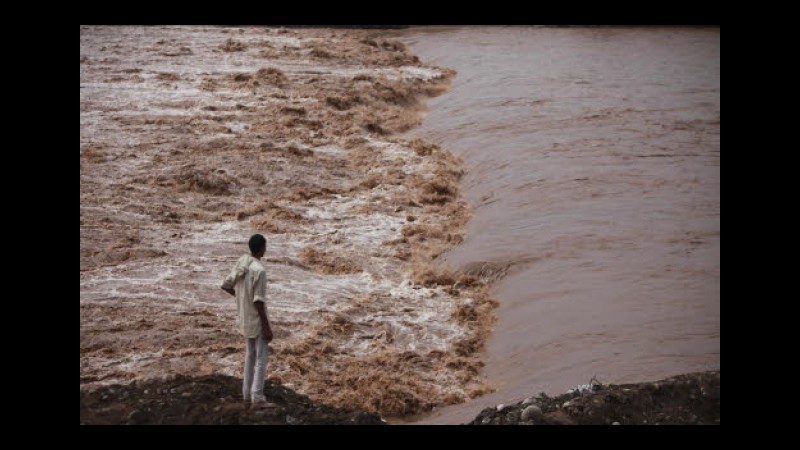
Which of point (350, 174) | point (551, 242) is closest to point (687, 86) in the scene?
point (350, 174)

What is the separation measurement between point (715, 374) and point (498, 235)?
5110 mm

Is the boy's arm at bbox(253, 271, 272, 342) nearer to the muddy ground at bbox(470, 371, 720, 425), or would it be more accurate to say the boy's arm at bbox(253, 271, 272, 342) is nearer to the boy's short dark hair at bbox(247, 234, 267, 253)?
the boy's short dark hair at bbox(247, 234, 267, 253)

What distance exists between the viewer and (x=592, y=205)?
12180 mm

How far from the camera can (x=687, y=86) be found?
17.9 metres

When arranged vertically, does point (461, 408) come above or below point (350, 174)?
below

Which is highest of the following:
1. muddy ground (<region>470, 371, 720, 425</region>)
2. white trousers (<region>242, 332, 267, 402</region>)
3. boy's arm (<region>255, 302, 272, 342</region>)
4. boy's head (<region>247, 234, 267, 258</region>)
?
boy's head (<region>247, 234, 267, 258</region>)

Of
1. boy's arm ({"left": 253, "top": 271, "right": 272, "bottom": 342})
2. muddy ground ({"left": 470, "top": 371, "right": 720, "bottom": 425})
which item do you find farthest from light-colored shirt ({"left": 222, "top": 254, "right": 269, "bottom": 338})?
muddy ground ({"left": 470, "top": 371, "right": 720, "bottom": 425})

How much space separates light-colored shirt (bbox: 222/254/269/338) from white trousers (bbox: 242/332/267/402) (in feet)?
0.23

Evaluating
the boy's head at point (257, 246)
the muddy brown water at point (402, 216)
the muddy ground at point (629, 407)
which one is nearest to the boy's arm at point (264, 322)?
the boy's head at point (257, 246)

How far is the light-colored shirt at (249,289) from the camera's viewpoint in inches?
231

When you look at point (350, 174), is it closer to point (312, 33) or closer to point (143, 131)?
point (143, 131)

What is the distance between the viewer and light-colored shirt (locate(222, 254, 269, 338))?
586cm

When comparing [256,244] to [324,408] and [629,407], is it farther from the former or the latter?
[629,407]

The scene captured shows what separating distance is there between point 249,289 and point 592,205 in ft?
23.1
